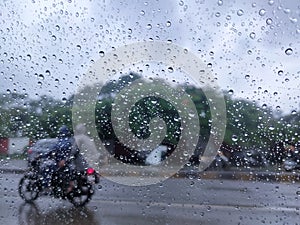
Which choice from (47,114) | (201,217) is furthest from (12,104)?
(201,217)

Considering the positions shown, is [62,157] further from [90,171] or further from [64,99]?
[64,99]

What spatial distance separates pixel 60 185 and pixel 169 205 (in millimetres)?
1053

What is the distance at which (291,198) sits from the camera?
400 centimetres

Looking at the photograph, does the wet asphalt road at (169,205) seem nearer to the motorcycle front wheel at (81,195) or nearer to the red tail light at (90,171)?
the motorcycle front wheel at (81,195)

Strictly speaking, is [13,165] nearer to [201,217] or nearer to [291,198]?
[201,217]

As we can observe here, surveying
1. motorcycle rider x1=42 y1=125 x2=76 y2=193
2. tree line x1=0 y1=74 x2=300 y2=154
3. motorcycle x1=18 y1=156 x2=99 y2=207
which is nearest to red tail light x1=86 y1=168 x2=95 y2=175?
motorcycle x1=18 y1=156 x2=99 y2=207

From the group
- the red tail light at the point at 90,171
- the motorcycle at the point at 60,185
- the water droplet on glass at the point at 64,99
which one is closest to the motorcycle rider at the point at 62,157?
the motorcycle at the point at 60,185

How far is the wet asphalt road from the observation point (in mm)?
4051

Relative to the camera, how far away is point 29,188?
14.9ft

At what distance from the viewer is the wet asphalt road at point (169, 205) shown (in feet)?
13.3

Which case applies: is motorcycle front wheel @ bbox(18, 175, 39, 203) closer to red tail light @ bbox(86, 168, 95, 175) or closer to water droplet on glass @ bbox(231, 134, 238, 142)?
red tail light @ bbox(86, 168, 95, 175)

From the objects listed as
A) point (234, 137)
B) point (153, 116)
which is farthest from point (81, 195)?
point (234, 137)

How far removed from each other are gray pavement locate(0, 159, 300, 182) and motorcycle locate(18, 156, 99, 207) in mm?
141

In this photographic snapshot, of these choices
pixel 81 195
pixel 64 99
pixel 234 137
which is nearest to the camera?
pixel 234 137
